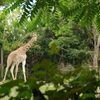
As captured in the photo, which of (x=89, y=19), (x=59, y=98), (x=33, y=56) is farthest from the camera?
(x=33, y=56)

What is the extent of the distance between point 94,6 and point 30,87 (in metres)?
0.64

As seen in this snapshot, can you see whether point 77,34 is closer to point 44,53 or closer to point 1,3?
point 44,53

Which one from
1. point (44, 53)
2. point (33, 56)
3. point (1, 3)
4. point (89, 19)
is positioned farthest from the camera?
point (44, 53)

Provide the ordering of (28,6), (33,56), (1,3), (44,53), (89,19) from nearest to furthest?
(28,6) → (89,19) → (1,3) → (33,56) → (44,53)

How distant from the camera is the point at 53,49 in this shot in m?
0.26

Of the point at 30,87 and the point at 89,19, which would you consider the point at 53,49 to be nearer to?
the point at 30,87

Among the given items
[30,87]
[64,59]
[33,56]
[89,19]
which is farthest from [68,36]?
[30,87]

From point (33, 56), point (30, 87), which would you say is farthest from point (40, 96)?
point (33, 56)

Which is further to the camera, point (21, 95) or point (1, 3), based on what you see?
point (1, 3)

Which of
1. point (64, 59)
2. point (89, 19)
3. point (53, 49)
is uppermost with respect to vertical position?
point (89, 19)

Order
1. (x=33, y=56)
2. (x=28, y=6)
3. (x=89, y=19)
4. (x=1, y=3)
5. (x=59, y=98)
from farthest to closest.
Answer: (x=33, y=56) → (x=1, y=3) → (x=89, y=19) → (x=28, y=6) → (x=59, y=98)

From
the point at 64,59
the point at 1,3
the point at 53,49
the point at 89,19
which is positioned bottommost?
the point at 64,59

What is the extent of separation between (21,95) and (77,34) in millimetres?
10500

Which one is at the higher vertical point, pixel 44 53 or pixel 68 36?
pixel 68 36
